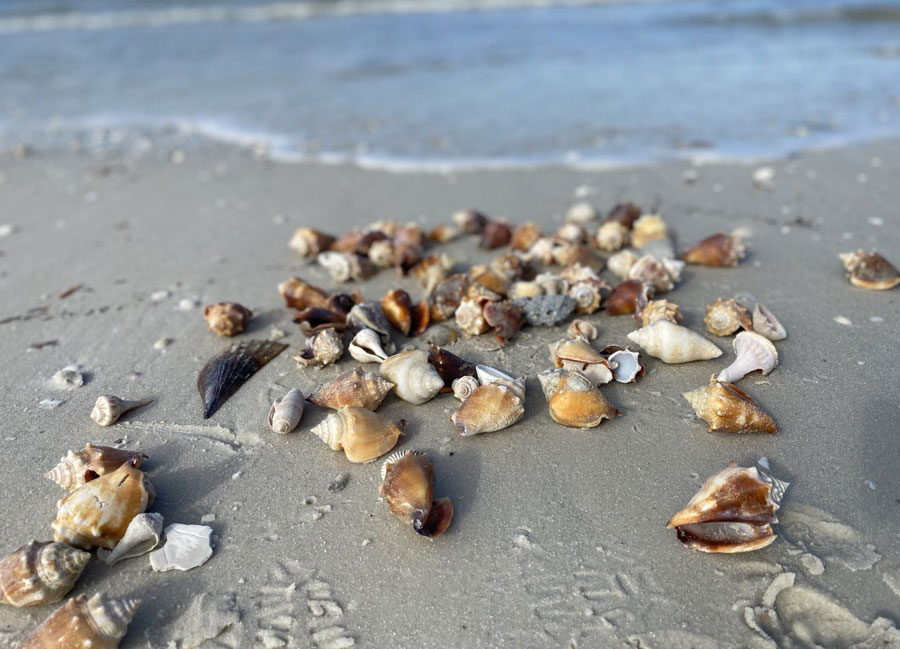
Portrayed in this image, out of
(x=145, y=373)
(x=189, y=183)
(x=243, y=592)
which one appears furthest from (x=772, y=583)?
(x=189, y=183)

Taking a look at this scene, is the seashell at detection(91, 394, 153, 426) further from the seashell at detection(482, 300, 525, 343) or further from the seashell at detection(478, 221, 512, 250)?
the seashell at detection(478, 221, 512, 250)

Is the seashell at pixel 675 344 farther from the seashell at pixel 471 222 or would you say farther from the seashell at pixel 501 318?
the seashell at pixel 471 222

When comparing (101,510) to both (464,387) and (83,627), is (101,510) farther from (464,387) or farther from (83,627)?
(464,387)

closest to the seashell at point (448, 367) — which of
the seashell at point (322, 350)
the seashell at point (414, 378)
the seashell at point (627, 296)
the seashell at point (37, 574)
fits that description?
the seashell at point (414, 378)

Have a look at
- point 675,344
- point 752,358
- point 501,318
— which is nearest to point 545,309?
point 501,318

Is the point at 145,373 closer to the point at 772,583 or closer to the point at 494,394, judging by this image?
the point at 494,394

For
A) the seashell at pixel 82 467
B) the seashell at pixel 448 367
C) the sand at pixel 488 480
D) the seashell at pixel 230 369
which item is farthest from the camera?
the seashell at pixel 230 369

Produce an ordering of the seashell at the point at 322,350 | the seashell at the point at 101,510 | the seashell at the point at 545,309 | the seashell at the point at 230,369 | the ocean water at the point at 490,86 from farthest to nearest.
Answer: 1. the ocean water at the point at 490,86
2. the seashell at the point at 545,309
3. the seashell at the point at 322,350
4. the seashell at the point at 230,369
5. the seashell at the point at 101,510
